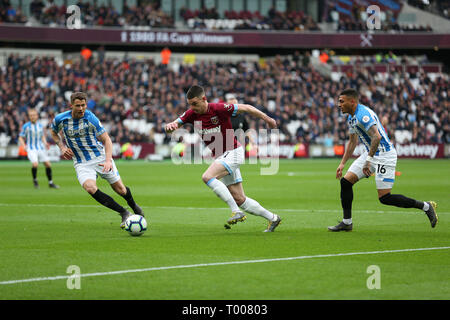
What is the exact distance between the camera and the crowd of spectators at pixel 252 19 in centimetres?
5886

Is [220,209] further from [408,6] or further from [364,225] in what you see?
[408,6]

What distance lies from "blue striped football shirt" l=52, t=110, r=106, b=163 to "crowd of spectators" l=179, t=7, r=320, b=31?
46269 mm

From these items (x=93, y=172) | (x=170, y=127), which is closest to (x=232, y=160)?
(x=170, y=127)

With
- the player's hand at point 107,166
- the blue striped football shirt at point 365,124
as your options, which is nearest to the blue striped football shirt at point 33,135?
the player's hand at point 107,166

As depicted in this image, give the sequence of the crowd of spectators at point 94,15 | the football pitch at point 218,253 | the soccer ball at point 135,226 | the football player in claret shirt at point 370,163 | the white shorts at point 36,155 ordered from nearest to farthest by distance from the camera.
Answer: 1. the football pitch at point 218,253
2. the soccer ball at point 135,226
3. the football player in claret shirt at point 370,163
4. the white shorts at point 36,155
5. the crowd of spectators at point 94,15

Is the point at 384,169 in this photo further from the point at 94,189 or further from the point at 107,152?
the point at 94,189

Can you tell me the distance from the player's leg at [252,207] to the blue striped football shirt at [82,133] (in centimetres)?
244

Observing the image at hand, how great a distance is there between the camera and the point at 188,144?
44.8 metres

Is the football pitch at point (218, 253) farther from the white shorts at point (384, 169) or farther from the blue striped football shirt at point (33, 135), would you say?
the blue striped football shirt at point (33, 135)

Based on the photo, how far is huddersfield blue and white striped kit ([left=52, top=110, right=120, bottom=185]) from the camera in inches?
489

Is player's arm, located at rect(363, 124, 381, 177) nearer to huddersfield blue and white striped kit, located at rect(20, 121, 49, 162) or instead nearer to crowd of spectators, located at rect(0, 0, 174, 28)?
huddersfield blue and white striped kit, located at rect(20, 121, 49, 162)

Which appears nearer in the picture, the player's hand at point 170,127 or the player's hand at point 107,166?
the player's hand at point 170,127

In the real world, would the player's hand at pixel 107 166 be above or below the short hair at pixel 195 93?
below

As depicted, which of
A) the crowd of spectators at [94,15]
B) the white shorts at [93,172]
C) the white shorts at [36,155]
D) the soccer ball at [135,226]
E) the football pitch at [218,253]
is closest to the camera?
the football pitch at [218,253]
